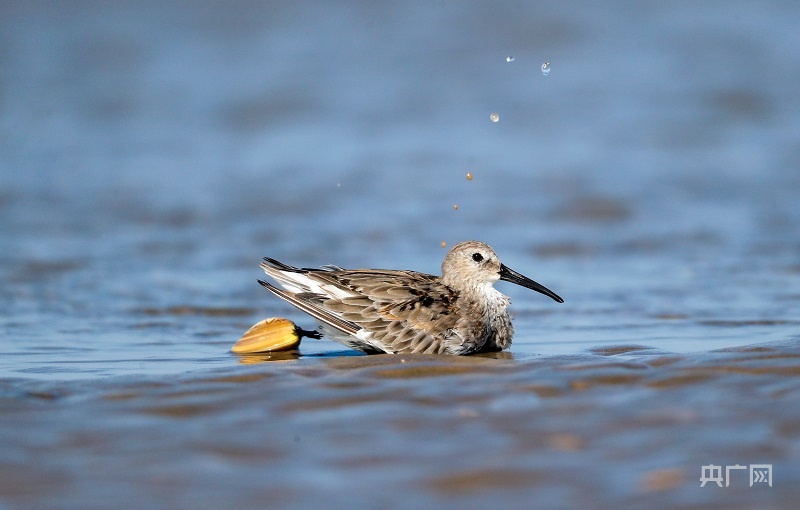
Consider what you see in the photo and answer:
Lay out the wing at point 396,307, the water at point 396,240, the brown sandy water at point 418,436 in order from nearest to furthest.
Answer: the brown sandy water at point 418,436
the water at point 396,240
the wing at point 396,307

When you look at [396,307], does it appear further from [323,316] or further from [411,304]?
[323,316]

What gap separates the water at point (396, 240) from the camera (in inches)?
182

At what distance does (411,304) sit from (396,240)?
4.07m

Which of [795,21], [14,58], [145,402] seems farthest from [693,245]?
[14,58]

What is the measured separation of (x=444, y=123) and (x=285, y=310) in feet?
24.9

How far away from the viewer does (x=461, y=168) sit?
14430mm

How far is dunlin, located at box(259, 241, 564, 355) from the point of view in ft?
23.5

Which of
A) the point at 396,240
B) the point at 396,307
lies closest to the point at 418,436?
the point at 396,307

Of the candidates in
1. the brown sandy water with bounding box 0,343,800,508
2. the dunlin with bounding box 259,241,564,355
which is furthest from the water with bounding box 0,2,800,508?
the dunlin with bounding box 259,241,564,355

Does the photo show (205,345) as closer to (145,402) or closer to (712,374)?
(145,402)

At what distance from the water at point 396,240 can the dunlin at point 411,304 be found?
305 millimetres

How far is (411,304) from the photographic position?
286 inches

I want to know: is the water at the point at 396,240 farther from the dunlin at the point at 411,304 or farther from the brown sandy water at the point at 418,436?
the dunlin at the point at 411,304

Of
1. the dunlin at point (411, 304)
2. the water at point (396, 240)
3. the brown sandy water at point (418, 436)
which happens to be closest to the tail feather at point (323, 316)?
the dunlin at point (411, 304)
